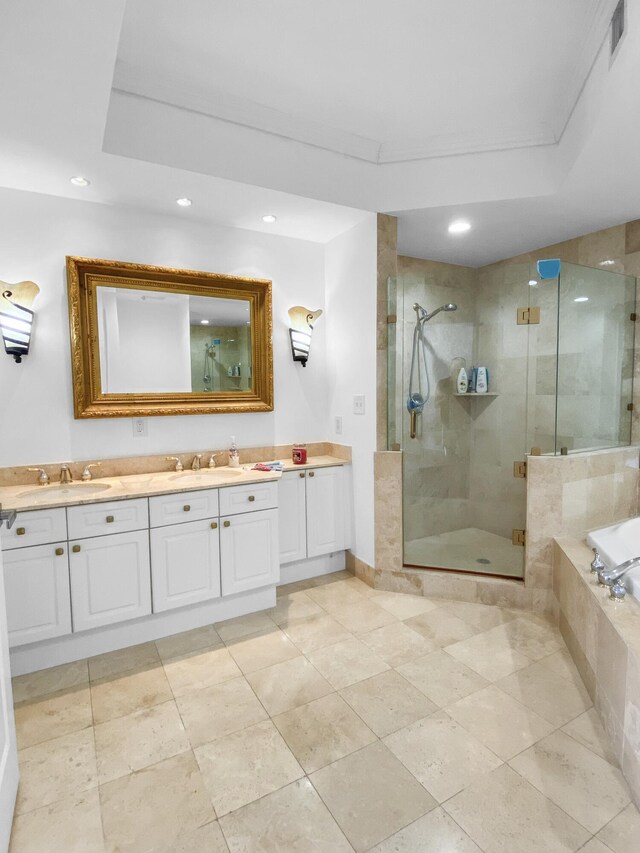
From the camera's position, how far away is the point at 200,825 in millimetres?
1393

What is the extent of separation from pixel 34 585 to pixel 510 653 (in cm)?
235

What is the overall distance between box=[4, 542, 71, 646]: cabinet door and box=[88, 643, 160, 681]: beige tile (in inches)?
9.3

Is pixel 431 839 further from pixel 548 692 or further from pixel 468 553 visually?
pixel 468 553

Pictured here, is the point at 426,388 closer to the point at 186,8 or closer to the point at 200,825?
the point at 186,8

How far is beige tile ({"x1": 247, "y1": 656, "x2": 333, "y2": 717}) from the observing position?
6.37ft

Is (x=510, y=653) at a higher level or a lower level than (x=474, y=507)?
lower

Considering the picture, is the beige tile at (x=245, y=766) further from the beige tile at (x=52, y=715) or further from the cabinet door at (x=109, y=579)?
the cabinet door at (x=109, y=579)

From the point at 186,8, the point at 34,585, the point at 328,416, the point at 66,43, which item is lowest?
the point at 34,585

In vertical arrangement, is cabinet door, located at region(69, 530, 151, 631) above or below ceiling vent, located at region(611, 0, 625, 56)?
below

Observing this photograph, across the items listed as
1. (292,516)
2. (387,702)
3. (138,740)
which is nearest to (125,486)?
(292,516)

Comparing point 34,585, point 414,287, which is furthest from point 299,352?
point 34,585

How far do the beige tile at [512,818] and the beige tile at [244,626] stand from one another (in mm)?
1341

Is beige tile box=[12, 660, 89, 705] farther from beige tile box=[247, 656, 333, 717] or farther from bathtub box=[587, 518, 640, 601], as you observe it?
bathtub box=[587, 518, 640, 601]

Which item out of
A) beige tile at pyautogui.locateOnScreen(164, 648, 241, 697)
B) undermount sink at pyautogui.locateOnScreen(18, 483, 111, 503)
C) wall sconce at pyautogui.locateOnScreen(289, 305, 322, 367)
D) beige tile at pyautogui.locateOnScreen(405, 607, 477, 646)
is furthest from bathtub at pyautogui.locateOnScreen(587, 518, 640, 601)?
undermount sink at pyautogui.locateOnScreen(18, 483, 111, 503)
